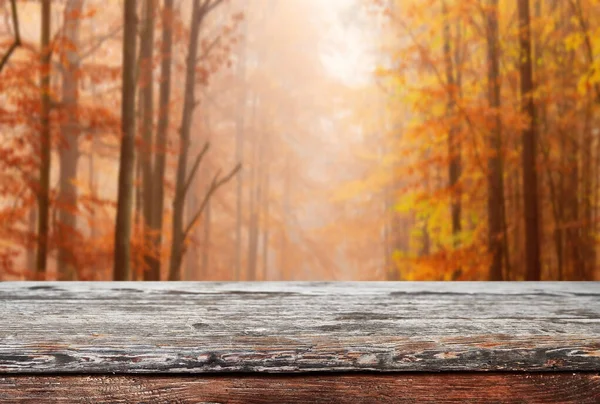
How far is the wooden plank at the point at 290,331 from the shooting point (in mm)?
1038

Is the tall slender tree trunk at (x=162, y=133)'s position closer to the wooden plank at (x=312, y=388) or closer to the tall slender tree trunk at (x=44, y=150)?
the tall slender tree trunk at (x=44, y=150)

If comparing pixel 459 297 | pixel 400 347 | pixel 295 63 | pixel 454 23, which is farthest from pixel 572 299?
pixel 295 63

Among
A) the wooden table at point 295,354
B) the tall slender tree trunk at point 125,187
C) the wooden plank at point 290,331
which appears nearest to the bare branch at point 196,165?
the tall slender tree trunk at point 125,187

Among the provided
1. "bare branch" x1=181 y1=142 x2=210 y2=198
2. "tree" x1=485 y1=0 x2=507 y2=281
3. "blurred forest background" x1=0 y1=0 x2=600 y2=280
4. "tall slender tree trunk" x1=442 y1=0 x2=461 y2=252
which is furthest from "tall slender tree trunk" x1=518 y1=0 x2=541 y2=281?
"bare branch" x1=181 y1=142 x2=210 y2=198

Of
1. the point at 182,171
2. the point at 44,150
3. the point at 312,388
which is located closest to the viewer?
the point at 312,388

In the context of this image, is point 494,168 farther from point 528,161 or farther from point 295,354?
point 295,354

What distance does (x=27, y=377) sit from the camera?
988 millimetres

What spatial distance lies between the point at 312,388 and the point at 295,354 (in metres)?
0.09

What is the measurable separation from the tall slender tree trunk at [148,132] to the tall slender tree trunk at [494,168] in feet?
16.0

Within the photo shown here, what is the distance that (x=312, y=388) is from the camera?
99 cm

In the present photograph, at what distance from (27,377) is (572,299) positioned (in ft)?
5.18

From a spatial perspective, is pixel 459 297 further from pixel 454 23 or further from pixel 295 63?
pixel 295 63

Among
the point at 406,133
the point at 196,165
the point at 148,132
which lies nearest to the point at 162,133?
the point at 148,132

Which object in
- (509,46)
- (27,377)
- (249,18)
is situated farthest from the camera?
(249,18)
